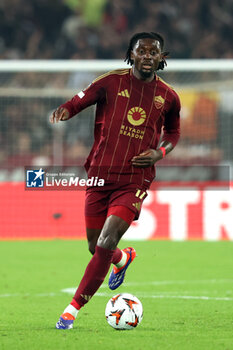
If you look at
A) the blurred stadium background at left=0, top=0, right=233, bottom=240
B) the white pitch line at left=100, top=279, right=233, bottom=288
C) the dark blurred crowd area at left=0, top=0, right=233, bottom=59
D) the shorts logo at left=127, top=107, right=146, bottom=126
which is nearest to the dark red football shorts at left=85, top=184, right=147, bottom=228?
the shorts logo at left=127, top=107, right=146, bottom=126

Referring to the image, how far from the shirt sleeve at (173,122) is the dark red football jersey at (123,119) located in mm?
72

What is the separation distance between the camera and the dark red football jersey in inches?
239

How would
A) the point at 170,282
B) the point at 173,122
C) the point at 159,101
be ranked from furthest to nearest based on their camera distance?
1. the point at 170,282
2. the point at 173,122
3. the point at 159,101

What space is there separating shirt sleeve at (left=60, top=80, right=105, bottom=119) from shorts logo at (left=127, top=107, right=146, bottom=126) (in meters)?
0.26

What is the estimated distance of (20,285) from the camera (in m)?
9.12

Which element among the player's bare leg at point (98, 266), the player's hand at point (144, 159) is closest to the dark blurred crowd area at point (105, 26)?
the player's hand at point (144, 159)

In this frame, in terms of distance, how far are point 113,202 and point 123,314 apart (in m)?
0.83

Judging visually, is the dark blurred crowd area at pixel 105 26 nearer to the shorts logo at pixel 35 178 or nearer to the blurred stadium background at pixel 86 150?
the blurred stadium background at pixel 86 150

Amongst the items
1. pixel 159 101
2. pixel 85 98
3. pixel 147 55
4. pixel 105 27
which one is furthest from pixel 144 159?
pixel 105 27

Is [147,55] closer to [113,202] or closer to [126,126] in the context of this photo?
[126,126]

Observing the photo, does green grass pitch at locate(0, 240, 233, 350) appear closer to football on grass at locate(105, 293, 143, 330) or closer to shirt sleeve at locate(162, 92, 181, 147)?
football on grass at locate(105, 293, 143, 330)

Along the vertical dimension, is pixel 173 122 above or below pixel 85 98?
below

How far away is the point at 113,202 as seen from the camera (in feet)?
19.8

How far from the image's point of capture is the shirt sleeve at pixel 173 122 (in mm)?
6352
